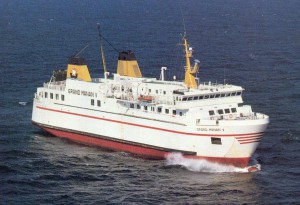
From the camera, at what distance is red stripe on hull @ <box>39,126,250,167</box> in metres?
53.5

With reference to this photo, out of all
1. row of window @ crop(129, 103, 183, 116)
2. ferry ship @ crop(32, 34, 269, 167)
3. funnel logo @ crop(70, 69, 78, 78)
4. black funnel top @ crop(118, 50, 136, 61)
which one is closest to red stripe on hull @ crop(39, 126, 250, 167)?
ferry ship @ crop(32, 34, 269, 167)

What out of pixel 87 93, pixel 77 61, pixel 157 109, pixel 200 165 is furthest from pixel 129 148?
pixel 77 61

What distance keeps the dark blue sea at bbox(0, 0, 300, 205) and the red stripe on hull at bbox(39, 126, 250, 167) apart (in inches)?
27.6

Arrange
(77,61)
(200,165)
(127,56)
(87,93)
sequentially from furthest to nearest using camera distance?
(77,61) < (127,56) < (87,93) < (200,165)

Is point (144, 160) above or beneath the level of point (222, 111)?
beneath

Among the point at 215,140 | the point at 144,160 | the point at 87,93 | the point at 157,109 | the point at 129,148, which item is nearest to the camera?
the point at 215,140

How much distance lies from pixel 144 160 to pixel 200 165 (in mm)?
5128

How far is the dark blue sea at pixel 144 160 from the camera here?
48.1 metres

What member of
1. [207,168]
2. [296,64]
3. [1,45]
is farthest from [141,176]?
[1,45]

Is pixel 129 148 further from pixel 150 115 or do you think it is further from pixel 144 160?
pixel 150 115

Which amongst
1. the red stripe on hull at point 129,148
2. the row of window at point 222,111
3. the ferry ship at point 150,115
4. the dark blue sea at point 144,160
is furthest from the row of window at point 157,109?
the dark blue sea at point 144,160

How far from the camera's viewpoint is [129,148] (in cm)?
5847

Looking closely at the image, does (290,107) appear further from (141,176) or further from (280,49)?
(280,49)

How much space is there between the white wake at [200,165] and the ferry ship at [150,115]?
375mm
